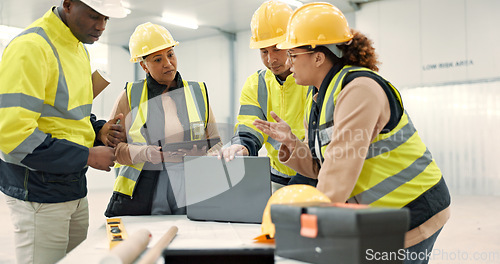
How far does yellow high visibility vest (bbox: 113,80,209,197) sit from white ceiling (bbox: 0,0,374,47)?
22.3 feet

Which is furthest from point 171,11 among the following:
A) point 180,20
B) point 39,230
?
point 39,230

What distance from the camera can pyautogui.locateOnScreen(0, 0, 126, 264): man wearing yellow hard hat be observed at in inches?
69.9

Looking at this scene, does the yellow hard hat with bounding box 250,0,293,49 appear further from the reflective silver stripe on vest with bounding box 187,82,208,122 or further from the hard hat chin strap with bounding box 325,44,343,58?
the hard hat chin strap with bounding box 325,44,343,58

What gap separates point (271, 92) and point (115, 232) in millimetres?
1244

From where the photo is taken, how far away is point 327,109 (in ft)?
5.09

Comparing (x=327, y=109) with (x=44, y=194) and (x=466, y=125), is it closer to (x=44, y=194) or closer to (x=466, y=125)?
(x=44, y=194)

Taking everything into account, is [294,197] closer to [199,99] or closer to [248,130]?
[248,130]

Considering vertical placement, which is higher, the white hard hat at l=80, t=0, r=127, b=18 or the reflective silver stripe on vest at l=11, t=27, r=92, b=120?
the white hard hat at l=80, t=0, r=127, b=18

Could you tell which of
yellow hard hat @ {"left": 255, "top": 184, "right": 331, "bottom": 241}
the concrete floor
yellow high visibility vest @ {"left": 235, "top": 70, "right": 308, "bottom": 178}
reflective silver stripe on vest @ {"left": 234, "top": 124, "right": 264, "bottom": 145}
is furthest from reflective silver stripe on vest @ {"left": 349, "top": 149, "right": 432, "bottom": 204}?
the concrete floor

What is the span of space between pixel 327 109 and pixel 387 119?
208 mm

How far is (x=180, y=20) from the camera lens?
10469mm

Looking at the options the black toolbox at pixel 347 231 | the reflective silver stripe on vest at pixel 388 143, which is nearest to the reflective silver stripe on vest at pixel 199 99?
the reflective silver stripe on vest at pixel 388 143

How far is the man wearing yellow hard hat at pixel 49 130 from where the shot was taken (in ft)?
5.82

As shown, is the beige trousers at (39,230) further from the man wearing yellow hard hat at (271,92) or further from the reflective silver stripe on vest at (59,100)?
the man wearing yellow hard hat at (271,92)
